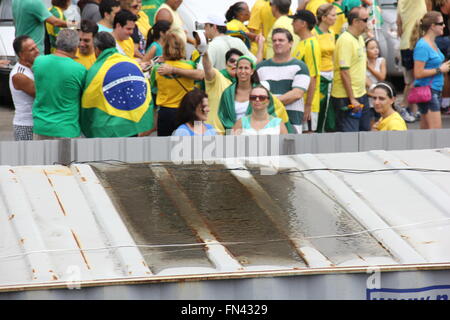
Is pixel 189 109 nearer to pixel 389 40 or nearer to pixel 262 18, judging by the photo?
pixel 262 18

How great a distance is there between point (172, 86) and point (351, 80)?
8.41ft

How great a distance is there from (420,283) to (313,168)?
6.13 ft

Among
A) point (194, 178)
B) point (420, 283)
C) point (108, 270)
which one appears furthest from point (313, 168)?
point (108, 270)

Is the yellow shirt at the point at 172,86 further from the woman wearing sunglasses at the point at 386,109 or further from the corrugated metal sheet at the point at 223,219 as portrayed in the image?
the corrugated metal sheet at the point at 223,219

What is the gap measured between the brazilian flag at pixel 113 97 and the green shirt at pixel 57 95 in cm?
12

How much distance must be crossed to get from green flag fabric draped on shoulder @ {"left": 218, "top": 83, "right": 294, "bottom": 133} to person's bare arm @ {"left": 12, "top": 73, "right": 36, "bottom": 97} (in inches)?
74.7

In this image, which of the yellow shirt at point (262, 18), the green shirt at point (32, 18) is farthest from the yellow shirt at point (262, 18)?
the green shirt at point (32, 18)

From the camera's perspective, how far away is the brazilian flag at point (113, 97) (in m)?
9.36

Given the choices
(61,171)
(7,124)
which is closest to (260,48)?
(7,124)

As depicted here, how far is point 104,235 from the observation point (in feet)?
20.2

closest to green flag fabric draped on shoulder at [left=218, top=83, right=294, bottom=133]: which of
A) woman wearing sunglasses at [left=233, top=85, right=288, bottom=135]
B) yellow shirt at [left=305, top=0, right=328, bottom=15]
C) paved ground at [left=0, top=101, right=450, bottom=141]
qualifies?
woman wearing sunglasses at [left=233, top=85, right=288, bottom=135]

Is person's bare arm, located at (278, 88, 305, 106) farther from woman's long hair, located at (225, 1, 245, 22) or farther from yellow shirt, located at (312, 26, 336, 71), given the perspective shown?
woman's long hair, located at (225, 1, 245, 22)

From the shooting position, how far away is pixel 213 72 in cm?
1034

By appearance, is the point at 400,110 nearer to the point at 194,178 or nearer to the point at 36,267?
the point at 194,178
